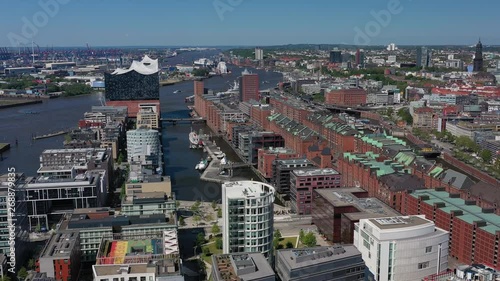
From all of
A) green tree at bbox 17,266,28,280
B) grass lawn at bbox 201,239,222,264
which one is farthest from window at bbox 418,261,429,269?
green tree at bbox 17,266,28,280

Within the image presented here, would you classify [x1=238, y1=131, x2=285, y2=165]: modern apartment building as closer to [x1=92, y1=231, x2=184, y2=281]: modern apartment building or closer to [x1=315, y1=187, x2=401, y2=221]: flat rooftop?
[x1=315, y1=187, x2=401, y2=221]: flat rooftop

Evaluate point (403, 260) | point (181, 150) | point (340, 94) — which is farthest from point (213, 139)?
point (403, 260)

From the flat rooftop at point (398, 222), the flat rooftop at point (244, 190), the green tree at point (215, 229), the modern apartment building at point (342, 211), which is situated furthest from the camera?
→ the green tree at point (215, 229)

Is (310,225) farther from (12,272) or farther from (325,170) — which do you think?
(12,272)

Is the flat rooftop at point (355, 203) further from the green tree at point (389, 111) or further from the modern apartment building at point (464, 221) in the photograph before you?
the green tree at point (389, 111)

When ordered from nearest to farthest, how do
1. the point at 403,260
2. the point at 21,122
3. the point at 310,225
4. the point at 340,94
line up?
1. the point at 403,260
2. the point at 310,225
3. the point at 21,122
4. the point at 340,94

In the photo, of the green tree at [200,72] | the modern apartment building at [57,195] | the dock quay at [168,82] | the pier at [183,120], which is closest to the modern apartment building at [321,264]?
the modern apartment building at [57,195]

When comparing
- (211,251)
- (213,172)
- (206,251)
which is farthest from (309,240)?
(213,172)

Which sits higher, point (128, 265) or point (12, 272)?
point (128, 265)
